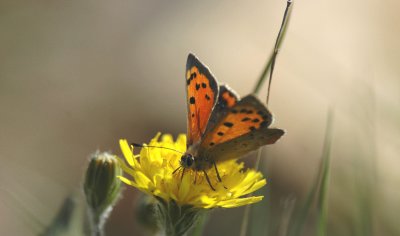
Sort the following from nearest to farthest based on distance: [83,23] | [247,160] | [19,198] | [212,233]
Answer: [19,198], [212,233], [247,160], [83,23]

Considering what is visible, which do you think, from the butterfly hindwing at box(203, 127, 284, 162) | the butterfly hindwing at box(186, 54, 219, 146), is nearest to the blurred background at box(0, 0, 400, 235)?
the butterfly hindwing at box(203, 127, 284, 162)

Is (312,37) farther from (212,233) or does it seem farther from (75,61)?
(212,233)

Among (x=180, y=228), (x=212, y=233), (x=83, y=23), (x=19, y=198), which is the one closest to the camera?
(x=180, y=228)

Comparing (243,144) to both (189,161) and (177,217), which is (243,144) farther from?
(177,217)

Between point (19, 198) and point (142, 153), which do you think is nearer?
→ point (142, 153)

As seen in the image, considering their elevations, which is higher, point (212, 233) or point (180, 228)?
point (180, 228)

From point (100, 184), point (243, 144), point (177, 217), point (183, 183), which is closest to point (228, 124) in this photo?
point (243, 144)

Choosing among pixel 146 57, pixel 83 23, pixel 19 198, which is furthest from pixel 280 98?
pixel 19 198
